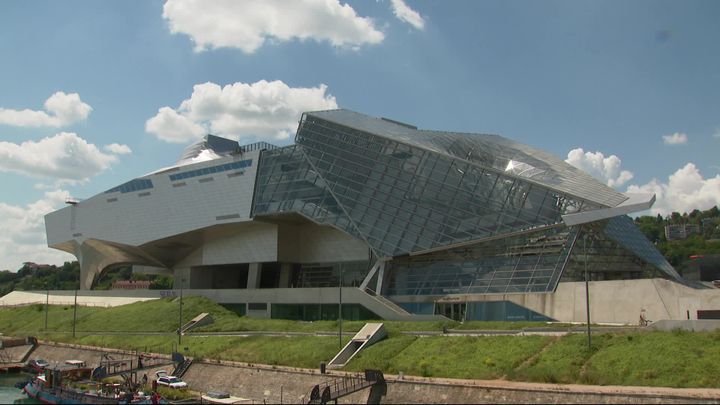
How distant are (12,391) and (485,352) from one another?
35562 mm

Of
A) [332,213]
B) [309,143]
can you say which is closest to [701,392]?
[332,213]

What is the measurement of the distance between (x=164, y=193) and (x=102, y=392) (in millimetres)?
42517

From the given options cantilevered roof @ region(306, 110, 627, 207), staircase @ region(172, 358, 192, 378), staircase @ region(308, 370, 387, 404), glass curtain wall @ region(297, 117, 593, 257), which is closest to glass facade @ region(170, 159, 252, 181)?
glass curtain wall @ region(297, 117, 593, 257)

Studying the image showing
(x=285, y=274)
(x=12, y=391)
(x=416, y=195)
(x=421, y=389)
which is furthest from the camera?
(x=285, y=274)

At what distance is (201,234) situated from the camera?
258 feet

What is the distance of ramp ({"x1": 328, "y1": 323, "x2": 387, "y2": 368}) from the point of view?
3991 cm

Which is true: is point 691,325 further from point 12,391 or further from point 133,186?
point 133,186

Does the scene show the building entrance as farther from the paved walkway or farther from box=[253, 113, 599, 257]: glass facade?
the paved walkway

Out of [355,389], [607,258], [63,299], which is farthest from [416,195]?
[63,299]

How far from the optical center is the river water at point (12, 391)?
4238cm

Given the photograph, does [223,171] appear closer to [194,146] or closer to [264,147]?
[264,147]

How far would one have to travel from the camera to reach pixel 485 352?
3528cm

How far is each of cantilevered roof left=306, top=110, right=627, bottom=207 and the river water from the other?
37640 mm

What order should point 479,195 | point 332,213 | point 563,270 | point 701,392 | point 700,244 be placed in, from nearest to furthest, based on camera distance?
1. point 701,392
2. point 563,270
3. point 479,195
4. point 332,213
5. point 700,244
